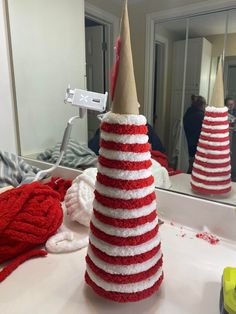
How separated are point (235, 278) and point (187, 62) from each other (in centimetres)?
48

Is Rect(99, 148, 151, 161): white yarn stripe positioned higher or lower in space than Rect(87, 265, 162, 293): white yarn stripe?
higher

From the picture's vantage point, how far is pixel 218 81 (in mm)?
562

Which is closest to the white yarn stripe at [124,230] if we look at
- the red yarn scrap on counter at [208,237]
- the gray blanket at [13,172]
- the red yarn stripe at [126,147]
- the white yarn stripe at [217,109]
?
the red yarn stripe at [126,147]

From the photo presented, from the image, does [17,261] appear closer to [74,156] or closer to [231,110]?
[74,156]

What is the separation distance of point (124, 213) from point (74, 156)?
53cm

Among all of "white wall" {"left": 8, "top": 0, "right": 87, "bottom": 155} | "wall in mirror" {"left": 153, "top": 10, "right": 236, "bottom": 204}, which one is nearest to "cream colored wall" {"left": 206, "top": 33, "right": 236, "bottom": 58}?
"wall in mirror" {"left": 153, "top": 10, "right": 236, "bottom": 204}

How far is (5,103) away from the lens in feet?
2.82

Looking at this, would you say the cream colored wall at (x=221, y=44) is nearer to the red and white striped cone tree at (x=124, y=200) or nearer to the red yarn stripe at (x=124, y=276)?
the red and white striped cone tree at (x=124, y=200)

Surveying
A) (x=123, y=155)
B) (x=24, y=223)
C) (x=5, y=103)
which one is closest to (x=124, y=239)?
(x=123, y=155)

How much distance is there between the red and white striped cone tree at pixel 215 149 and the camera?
551 mm

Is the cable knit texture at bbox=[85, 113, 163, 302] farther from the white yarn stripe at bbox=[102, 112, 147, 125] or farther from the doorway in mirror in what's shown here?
the doorway in mirror

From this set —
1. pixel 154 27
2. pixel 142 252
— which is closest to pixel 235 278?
pixel 142 252

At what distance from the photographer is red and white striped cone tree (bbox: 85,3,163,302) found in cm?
32

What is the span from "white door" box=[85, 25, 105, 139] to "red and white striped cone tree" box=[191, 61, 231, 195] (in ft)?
1.10
